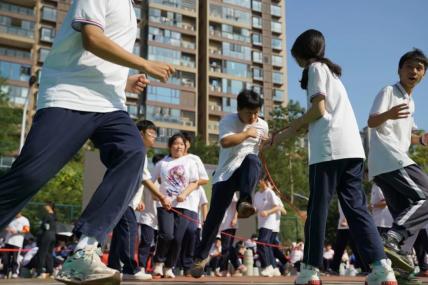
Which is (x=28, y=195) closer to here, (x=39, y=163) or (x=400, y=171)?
(x=39, y=163)

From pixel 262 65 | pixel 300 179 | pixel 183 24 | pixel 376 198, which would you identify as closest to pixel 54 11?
pixel 183 24

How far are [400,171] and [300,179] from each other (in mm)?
42511

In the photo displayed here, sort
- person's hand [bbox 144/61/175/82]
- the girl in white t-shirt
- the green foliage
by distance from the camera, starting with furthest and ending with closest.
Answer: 1. the green foliage
2. the girl in white t-shirt
3. person's hand [bbox 144/61/175/82]

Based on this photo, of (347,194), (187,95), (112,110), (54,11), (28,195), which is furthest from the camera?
(187,95)

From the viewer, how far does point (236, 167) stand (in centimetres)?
545

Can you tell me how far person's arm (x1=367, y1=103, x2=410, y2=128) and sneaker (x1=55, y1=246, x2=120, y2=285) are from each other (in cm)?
279

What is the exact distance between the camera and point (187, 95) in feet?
213

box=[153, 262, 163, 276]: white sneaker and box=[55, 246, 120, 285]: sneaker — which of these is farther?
box=[153, 262, 163, 276]: white sneaker

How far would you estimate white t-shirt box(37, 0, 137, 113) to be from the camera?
3.00 meters

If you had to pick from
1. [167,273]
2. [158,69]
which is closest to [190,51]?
[167,273]

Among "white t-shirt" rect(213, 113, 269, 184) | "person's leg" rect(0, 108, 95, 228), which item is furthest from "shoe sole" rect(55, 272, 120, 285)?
"white t-shirt" rect(213, 113, 269, 184)

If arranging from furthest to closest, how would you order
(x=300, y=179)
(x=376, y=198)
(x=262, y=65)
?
(x=262, y=65) < (x=300, y=179) < (x=376, y=198)

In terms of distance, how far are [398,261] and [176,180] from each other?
400 cm

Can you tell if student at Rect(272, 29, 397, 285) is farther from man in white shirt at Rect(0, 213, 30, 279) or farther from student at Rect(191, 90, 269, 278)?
man in white shirt at Rect(0, 213, 30, 279)
